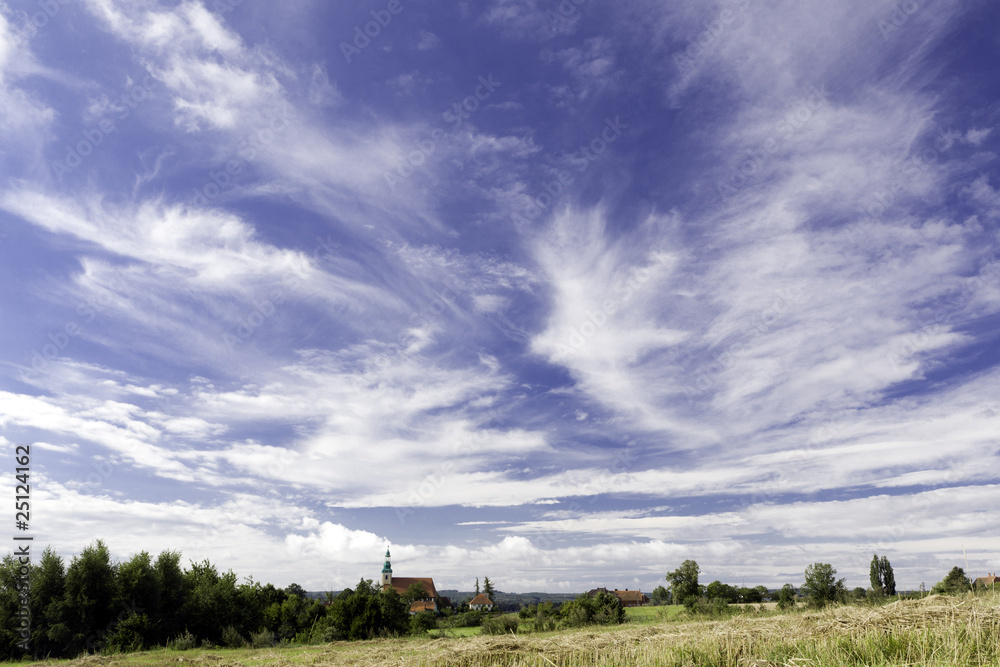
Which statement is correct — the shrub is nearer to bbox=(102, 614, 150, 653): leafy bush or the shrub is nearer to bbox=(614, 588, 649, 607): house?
bbox=(102, 614, 150, 653): leafy bush

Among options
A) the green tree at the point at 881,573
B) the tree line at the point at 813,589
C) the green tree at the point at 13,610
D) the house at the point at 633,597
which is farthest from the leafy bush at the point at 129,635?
the house at the point at 633,597

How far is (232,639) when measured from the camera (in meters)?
36.3

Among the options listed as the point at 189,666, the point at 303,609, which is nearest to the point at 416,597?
the point at 303,609

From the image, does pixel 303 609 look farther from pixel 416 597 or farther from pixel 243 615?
pixel 416 597

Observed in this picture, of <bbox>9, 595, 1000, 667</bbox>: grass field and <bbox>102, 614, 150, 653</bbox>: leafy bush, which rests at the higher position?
<bbox>9, 595, 1000, 667</bbox>: grass field

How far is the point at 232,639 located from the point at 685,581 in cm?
5336

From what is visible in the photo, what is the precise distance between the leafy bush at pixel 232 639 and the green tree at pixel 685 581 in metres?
52.2

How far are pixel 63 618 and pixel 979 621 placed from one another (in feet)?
144

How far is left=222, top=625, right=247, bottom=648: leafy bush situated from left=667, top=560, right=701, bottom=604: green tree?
171 feet

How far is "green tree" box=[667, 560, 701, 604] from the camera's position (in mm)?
66875

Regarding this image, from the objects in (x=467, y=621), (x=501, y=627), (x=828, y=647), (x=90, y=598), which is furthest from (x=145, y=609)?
(x=828, y=647)

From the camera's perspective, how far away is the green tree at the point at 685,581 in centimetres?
6688

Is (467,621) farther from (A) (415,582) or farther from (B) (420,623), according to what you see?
(A) (415,582)

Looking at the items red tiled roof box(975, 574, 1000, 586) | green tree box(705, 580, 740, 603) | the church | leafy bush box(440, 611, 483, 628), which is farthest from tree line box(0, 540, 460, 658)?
the church
